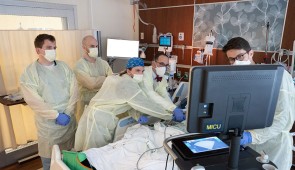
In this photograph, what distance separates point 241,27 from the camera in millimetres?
2830

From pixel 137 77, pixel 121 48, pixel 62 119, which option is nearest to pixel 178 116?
pixel 137 77

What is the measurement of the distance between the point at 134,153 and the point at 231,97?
3.03 feet

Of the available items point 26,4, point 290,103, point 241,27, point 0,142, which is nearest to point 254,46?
point 241,27

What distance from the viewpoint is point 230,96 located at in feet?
2.36

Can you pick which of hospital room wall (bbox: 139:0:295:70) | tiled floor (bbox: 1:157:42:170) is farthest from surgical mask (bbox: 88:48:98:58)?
hospital room wall (bbox: 139:0:295:70)

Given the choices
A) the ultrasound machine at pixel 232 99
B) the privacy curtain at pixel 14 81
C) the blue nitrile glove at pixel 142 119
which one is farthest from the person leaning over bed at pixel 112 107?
the privacy curtain at pixel 14 81

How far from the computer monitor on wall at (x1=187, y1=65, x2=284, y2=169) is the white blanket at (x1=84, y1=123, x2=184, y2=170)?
0.68m

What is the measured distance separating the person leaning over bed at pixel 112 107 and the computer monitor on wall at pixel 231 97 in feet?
3.28

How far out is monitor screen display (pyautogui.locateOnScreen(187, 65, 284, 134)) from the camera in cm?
71

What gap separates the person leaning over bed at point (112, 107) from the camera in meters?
1.72

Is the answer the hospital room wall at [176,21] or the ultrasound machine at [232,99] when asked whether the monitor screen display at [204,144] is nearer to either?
the ultrasound machine at [232,99]

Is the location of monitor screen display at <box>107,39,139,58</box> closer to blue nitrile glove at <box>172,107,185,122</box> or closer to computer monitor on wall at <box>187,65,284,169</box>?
blue nitrile glove at <box>172,107,185,122</box>

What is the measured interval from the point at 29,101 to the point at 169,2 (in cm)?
263

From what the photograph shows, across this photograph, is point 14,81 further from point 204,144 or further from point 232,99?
point 232,99
